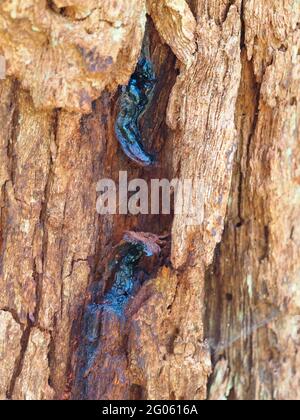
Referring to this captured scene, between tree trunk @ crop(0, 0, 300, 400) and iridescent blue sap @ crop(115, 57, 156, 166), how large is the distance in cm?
4

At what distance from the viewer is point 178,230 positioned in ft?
5.89

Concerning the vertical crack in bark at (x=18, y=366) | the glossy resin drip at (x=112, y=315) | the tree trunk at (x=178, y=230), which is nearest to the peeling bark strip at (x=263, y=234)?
the tree trunk at (x=178, y=230)

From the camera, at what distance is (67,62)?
166cm

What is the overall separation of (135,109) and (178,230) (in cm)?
44

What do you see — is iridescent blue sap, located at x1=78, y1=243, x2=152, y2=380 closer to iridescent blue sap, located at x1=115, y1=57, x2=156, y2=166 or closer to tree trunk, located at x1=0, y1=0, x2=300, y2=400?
tree trunk, located at x1=0, y1=0, x2=300, y2=400

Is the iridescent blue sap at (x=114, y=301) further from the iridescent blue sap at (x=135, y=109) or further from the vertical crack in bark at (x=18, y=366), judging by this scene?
the iridescent blue sap at (x=135, y=109)

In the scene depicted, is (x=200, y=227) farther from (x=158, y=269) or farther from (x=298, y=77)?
(x=298, y=77)

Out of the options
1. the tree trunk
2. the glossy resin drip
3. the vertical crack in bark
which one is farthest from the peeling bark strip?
the vertical crack in bark

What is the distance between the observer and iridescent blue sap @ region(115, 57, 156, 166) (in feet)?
6.22

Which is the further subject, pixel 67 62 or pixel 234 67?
pixel 234 67

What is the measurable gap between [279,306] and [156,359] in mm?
423

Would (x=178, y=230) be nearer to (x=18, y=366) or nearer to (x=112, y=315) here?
(x=112, y=315)
